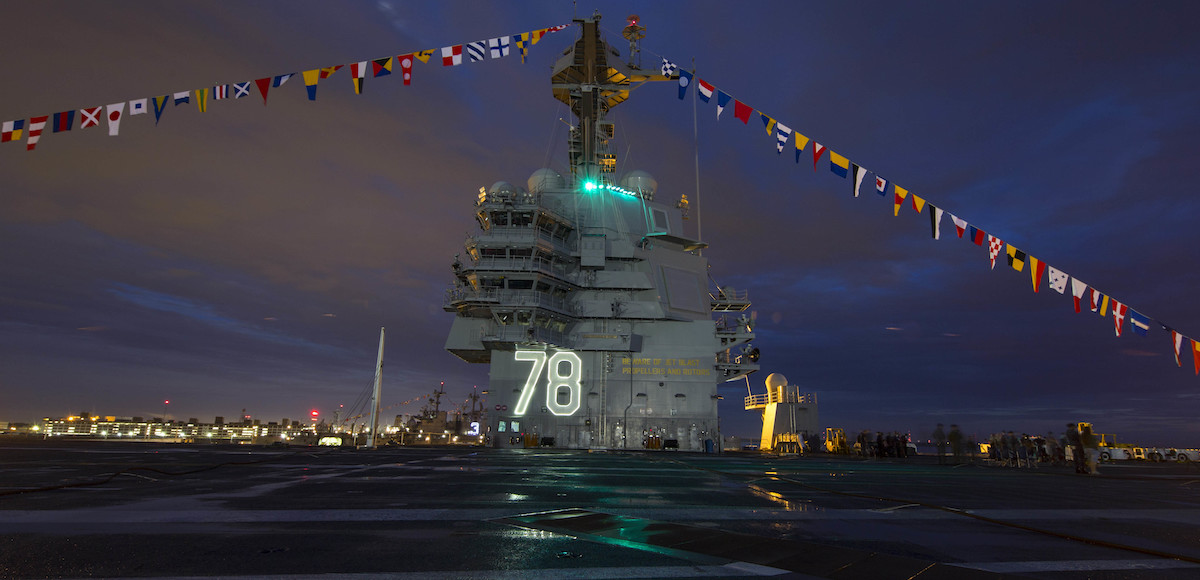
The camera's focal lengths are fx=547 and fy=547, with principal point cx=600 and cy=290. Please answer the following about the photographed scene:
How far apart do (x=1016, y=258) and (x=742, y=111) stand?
11325 mm

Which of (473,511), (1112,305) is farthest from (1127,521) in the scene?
(1112,305)

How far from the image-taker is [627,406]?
142 ft

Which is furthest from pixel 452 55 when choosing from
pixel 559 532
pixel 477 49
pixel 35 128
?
pixel 559 532

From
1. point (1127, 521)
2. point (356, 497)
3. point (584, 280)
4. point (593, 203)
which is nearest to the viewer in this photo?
point (1127, 521)

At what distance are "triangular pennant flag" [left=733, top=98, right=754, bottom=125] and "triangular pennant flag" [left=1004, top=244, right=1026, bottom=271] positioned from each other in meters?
10.6

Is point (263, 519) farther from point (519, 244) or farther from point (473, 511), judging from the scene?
point (519, 244)

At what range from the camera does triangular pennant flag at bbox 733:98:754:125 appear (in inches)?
901

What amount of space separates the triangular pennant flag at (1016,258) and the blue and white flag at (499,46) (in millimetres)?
21228

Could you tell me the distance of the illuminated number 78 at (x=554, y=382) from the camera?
1682 inches

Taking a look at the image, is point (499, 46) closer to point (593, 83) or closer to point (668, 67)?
point (668, 67)

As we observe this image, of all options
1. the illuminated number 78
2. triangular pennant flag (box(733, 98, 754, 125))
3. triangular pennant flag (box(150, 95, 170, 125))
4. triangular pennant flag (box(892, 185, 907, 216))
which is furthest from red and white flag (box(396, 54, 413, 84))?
the illuminated number 78

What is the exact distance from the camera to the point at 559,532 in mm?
6195

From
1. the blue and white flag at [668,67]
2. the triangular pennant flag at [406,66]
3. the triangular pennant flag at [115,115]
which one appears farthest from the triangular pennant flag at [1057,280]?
the triangular pennant flag at [115,115]

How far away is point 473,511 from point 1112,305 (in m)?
21.5
